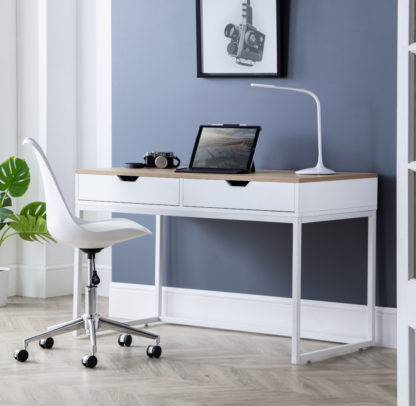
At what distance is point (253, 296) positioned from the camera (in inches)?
170

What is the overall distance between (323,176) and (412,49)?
166cm

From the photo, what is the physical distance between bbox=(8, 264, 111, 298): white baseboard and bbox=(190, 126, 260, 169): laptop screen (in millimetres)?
1529

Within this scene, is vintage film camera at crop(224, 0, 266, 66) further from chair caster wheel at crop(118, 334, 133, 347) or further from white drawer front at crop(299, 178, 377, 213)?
chair caster wheel at crop(118, 334, 133, 347)

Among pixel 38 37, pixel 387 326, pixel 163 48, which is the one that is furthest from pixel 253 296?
pixel 38 37

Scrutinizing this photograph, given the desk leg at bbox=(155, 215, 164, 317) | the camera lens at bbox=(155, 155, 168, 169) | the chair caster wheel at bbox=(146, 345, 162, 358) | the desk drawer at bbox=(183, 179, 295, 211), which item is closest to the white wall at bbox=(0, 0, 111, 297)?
the desk leg at bbox=(155, 215, 164, 317)

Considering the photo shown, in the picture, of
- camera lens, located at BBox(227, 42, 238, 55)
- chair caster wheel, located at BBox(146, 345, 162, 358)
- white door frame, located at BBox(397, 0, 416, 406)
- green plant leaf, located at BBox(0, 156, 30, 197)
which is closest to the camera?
white door frame, located at BBox(397, 0, 416, 406)

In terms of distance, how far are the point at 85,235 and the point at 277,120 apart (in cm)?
118

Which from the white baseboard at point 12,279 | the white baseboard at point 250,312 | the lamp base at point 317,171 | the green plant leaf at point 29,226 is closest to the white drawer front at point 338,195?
the lamp base at point 317,171

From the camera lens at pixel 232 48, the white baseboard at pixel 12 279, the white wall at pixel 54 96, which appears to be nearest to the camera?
the camera lens at pixel 232 48

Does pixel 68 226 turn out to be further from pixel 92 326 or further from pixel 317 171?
pixel 317 171

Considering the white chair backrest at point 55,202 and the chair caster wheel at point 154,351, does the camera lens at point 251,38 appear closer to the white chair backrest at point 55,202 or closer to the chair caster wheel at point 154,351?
the white chair backrest at point 55,202

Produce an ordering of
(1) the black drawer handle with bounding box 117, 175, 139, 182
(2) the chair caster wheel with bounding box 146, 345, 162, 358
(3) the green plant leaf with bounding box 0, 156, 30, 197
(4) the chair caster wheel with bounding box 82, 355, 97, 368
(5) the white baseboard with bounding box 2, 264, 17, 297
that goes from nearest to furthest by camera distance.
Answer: (4) the chair caster wheel with bounding box 82, 355, 97, 368, (2) the chair caster wheel with bounding box 146, 345, 162, 358, (1) the black drawer handle with bounding box 117, 175, 139, 182, (3) the green plant leaf with bounding box 0, 156, 30, 197, (5) the white baseboard with bounding box 2, 264, 17, 297

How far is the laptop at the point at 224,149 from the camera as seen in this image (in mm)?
3891

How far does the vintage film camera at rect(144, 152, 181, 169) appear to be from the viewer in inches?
163
